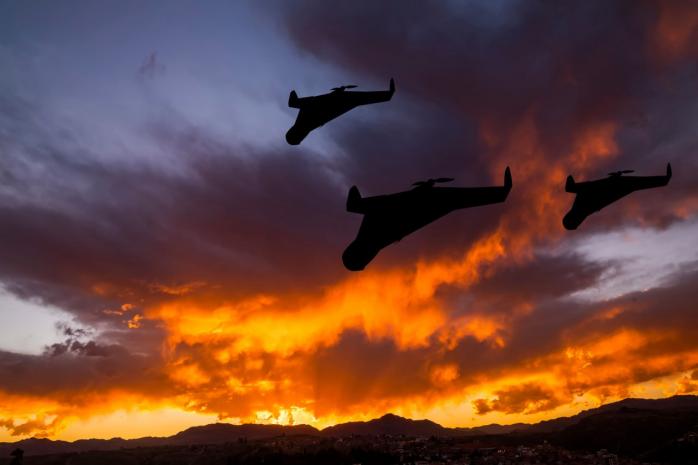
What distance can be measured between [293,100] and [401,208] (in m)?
16.2

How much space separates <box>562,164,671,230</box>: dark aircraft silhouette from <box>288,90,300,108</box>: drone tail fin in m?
16.3

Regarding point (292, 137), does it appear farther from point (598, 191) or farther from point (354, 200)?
point (598, 191)

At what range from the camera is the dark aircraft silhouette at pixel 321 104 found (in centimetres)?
3048

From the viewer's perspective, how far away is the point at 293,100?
102 ft

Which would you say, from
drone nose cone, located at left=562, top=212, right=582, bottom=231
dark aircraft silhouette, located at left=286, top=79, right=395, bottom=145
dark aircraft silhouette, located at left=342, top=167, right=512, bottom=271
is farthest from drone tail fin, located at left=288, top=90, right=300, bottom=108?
drone nose cone, located at left=562, top=212, right=582, bottom=231

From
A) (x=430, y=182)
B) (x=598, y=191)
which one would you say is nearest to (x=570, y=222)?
(x=598, y=191)

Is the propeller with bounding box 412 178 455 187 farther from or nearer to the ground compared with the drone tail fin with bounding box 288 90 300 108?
nearer to the ground

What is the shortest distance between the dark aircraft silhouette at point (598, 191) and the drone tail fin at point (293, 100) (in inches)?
642

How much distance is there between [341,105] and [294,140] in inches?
145

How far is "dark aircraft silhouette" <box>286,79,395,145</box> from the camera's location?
3048cm

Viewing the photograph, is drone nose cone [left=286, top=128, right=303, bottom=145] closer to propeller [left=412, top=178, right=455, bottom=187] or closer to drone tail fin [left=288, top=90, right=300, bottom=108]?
drone tail fin [left=288, top=90, right=300, bottom=108]

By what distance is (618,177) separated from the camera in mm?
27094

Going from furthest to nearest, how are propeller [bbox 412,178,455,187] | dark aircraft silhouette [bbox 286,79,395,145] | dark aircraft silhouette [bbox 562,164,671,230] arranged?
dark aircraft silhouette [bbox 286,79,395,145] → dark aircraft silhouette [bbox 562,164,671,230] → propeller [bbox 412,178,455,187]

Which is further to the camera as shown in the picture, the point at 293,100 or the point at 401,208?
the point at 293,100
